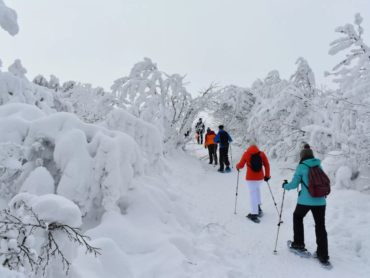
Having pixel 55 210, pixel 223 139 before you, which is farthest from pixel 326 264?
pixel 223 139

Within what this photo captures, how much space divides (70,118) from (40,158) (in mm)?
786

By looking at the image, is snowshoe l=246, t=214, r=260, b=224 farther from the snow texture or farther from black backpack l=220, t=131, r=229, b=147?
the snow texture

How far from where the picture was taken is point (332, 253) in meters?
4.05

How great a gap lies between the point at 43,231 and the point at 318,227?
3933mm

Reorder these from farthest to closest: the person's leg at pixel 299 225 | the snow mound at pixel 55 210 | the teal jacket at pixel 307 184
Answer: the person's leg at pixel 299 225
the teal jacket at pixel 307 184
the snow mound at pixel 55 210

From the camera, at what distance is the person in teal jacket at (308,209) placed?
3811 mm

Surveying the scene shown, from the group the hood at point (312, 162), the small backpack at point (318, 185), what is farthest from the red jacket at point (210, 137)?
the small backpack at point (318, 185)

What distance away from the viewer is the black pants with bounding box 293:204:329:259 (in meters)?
3.79

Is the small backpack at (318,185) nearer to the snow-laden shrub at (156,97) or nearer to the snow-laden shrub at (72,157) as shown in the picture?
the snow-laden shrub at (72,157)

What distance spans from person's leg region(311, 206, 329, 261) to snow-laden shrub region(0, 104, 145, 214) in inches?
124

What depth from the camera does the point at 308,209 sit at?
13.0 feet

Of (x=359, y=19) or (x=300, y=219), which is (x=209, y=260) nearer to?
(x=300, y=219)

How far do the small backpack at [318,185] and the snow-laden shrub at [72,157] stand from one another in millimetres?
2948

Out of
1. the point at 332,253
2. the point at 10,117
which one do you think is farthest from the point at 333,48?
the point at 10,117
